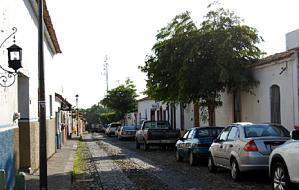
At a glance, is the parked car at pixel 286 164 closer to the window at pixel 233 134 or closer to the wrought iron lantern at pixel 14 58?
the window at pixel 233 134

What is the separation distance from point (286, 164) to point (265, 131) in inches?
144

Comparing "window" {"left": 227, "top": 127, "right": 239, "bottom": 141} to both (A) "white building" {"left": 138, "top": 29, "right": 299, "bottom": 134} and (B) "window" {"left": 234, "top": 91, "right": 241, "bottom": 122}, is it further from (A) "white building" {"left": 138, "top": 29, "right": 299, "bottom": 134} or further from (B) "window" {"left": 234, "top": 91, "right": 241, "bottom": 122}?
(B) "window" {"left": 234, "top": 91, "right": 241, "bottom": 122}

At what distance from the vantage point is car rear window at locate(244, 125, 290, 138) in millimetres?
12852

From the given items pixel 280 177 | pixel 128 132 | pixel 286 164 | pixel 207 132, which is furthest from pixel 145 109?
pixel 286 164

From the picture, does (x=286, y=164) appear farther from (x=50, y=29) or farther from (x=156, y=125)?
(x=156, y=125)

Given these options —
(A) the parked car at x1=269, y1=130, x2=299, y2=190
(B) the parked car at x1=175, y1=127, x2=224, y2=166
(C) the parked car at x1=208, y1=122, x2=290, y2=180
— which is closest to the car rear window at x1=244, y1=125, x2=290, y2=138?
(C) the parked car at x1=208, y1=122, x2=290, y2=180

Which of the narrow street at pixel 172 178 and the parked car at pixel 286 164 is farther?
the narrow street at pixel 172 178

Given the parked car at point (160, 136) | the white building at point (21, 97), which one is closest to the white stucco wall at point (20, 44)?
the white building at point (21, 97)

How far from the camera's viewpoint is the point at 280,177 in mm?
9727

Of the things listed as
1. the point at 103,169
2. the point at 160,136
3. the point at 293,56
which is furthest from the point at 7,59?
the point at 160,136

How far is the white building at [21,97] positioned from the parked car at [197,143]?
17.7 feet

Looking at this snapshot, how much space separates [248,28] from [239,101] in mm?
3727

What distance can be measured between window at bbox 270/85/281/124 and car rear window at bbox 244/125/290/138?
253 inches

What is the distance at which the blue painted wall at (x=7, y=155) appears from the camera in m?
10.0
